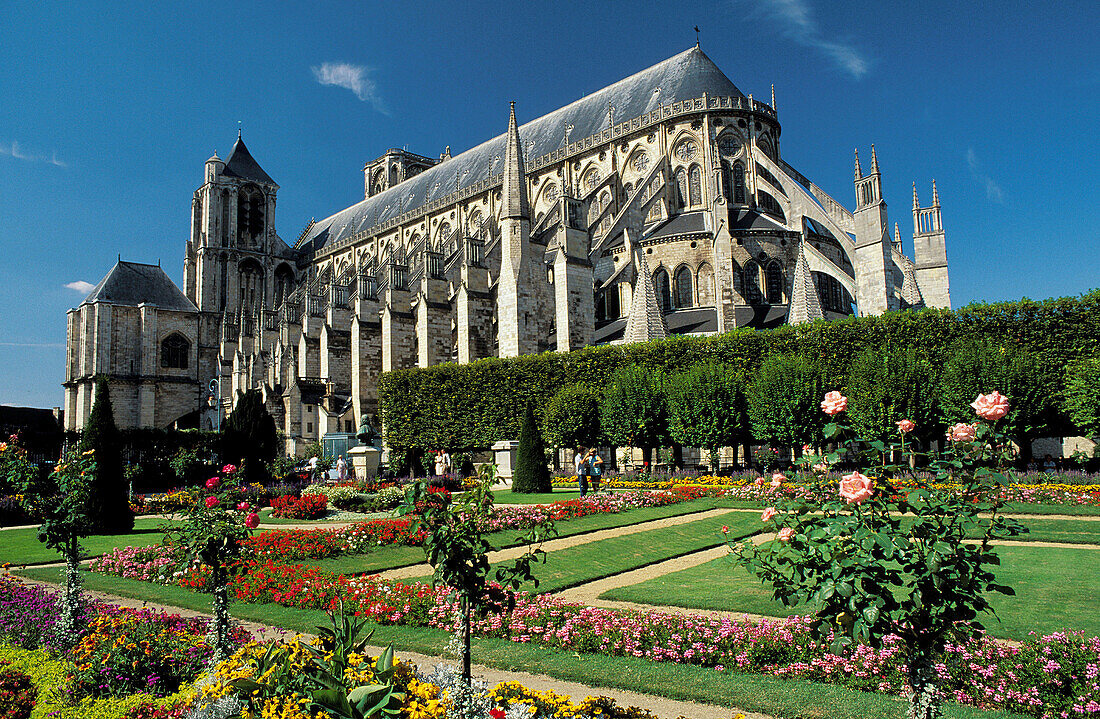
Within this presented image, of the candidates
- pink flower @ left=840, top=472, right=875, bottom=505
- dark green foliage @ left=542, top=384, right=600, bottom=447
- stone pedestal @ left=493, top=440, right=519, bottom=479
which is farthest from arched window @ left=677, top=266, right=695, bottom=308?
pink flower @ left=840, top=472, right=875, bottom=505

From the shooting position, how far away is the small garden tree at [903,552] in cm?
322

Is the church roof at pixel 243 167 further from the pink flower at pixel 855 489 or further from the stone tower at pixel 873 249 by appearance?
the pink flower at pixel 855 489

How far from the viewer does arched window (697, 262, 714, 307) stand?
28.9m

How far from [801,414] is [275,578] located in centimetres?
1453

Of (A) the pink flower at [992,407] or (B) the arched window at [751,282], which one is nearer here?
(A) the pink flower at [992,407]

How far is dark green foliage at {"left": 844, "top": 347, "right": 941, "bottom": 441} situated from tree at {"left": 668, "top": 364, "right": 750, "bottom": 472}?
9.88 ft

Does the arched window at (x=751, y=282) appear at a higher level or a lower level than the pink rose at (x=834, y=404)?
higher

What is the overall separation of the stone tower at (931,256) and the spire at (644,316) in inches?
340

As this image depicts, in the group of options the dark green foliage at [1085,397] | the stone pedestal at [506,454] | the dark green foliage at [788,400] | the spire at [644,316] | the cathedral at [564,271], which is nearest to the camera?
the dark green foliage at [1085,397]

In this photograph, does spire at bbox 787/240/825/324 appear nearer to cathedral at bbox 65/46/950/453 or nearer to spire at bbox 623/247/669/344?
cathedral at bbox 65/46/950/453

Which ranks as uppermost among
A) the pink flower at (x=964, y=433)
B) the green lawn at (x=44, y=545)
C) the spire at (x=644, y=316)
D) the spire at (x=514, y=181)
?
the spire at (x=514, y=181)

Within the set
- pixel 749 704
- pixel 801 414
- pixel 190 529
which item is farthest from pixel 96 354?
pixel 749 704

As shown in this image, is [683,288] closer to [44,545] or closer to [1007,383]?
[1007,383]

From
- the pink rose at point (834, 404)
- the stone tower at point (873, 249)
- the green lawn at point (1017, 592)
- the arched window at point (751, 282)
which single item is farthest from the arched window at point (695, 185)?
the pink rose at point (834, 404)
